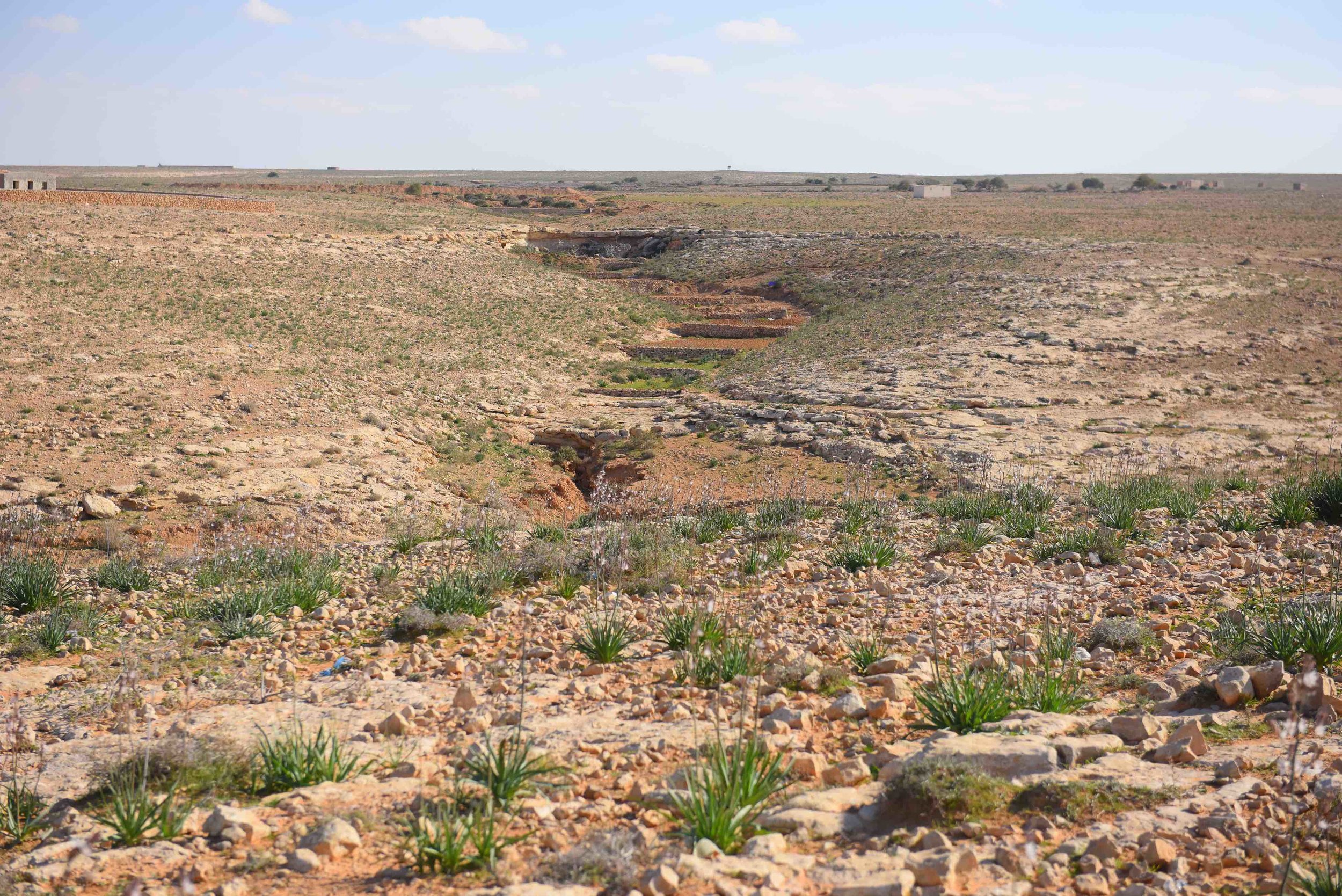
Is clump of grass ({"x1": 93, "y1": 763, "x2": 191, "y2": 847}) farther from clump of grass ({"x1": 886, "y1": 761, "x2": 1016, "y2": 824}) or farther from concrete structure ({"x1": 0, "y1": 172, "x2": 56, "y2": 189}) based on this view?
concrete structure ({"x1": 0, "y1": 172, "x2": 56, "y2": 189})

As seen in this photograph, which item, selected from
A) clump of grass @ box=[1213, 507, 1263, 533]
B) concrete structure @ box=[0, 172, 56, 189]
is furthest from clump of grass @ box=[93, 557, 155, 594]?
concrete structure @ box=[0, 172, 56, 189]

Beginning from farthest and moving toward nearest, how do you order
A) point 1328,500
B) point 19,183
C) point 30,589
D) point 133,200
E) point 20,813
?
point 19,183, point 133,200, point 1328,500, point 30,589, point 20,813

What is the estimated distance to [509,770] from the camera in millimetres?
4340

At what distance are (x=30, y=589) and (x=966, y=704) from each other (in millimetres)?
7551

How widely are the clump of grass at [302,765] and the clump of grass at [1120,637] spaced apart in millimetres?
4654

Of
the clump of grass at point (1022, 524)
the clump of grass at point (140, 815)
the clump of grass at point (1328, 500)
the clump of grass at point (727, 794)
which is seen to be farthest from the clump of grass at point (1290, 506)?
the clump of grass at point (140, 815)

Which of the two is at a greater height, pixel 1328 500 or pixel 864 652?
pixel 1328 500

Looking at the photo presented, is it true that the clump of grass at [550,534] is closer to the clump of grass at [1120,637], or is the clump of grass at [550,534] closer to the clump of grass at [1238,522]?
the clump of grass at [1120,637]

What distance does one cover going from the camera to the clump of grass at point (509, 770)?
4.29m

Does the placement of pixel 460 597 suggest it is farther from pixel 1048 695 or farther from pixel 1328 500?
pixel 1328 500

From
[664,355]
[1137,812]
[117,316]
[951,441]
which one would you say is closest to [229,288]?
[117,316]

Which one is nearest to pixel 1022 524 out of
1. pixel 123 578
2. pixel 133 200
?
pixel 123 578

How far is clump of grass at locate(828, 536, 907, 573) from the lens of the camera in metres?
8.84

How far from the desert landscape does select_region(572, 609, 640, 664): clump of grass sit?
0.05 meters
